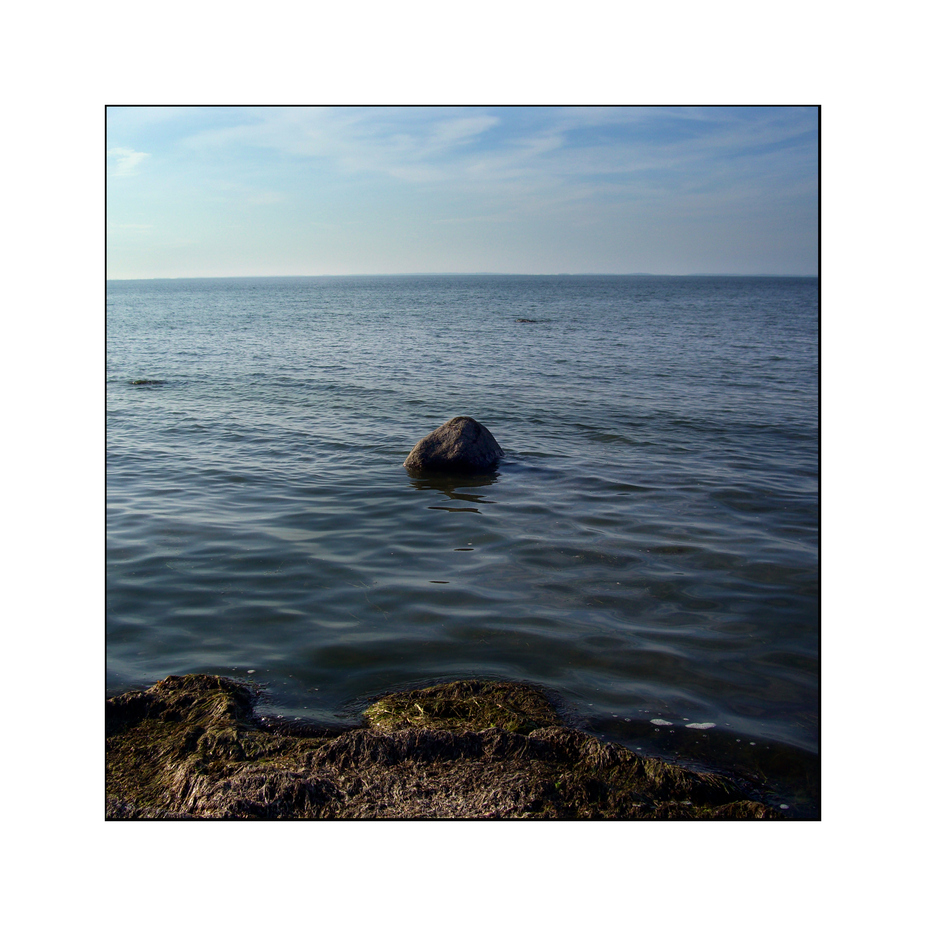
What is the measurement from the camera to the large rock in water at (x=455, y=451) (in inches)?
445

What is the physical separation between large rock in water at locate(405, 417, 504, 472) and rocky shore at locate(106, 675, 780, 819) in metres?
6.32

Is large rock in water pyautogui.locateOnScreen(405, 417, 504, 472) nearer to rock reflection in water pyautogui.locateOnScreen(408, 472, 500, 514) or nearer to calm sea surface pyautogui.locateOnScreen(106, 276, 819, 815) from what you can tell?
rock reflection in water pyautogui.locateOnScreen(408, 472, 500, 514)

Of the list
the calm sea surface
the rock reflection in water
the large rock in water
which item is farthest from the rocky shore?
the large rock in water

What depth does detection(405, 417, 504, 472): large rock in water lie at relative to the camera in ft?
37.1

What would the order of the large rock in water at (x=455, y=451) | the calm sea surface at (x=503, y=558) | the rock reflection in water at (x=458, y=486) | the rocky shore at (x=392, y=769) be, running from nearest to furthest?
the rocky shore at (x=392, y=769) < the calm sea surface at (x=503, y=558) < the rock reflection in water at (x=458, y=486) < the large rock in water at (x=455, y=451)

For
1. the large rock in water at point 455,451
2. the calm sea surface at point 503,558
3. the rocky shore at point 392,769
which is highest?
the large rock in water at point 455,451

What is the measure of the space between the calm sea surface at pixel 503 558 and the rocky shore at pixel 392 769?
0.46m

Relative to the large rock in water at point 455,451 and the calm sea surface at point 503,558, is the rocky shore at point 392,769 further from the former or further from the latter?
the large rock in water at point 455,451

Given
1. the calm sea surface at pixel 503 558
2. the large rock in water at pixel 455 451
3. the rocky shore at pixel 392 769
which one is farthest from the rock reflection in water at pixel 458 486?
the rocky shore at pixel 392 769

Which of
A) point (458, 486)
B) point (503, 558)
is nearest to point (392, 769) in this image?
point (503, 558)

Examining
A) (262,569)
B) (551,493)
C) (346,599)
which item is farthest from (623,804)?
(551,493)

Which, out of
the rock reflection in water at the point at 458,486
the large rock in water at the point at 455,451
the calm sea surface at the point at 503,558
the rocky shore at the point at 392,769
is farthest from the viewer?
the large rock in water at the point at 455,451

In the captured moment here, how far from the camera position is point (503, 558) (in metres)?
7.97
